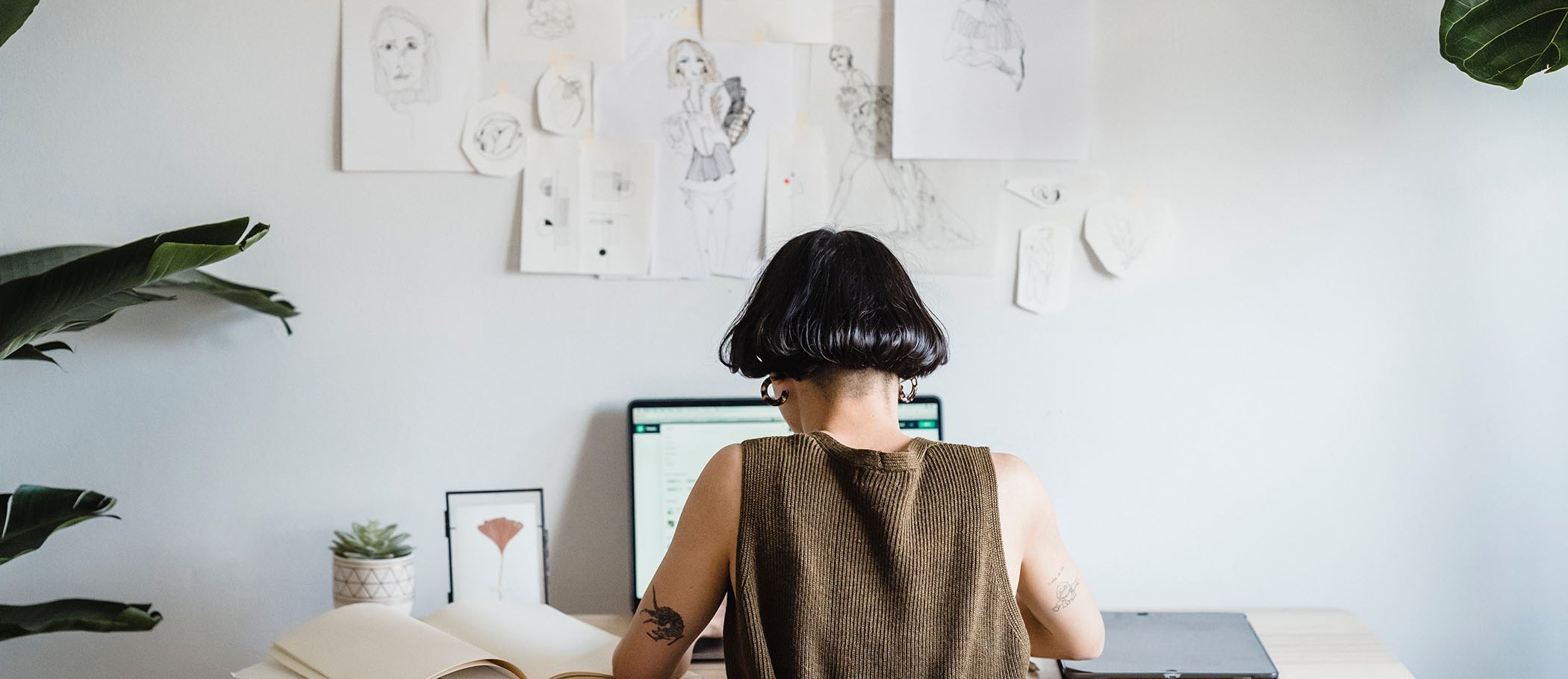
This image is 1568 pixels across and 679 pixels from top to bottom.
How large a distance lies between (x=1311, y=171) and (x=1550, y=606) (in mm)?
707

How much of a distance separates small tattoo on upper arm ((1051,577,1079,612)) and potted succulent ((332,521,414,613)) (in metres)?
0.82

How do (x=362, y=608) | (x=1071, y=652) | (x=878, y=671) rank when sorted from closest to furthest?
1. (x=878, y=671)
2. (x=1071, y=652)
3. (x=362, y=608)

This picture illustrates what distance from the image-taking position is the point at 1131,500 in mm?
1570

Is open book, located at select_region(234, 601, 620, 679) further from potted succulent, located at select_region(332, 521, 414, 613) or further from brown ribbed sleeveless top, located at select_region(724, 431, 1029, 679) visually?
brown ribbed sleeveless top, located at select_region(724, 431, 1029, 679)

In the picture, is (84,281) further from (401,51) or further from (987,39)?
(987,39)

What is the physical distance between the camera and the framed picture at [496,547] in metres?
1.47

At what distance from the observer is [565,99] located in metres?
1.50

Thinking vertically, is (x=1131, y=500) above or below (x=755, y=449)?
below

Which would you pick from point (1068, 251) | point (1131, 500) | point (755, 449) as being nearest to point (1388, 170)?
point (1068, 251)

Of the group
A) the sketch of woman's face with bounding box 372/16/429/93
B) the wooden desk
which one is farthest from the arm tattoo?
the sketch of woman's face with bounding box 372/16/429/93

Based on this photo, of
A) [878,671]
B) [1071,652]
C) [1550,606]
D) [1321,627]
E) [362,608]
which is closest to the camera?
[878,671]

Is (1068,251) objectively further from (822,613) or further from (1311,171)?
(822,613)

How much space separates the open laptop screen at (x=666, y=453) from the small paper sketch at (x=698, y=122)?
19 cm

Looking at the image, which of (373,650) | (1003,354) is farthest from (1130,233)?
(373,650)
